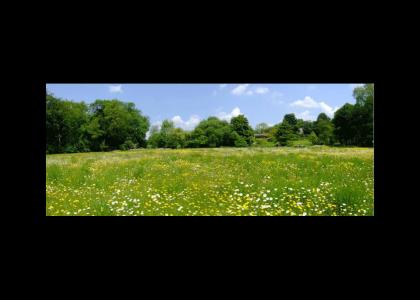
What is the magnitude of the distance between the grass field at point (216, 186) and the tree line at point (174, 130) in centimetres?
54

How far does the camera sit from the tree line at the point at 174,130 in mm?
5926

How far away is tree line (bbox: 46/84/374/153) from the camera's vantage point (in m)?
5.93

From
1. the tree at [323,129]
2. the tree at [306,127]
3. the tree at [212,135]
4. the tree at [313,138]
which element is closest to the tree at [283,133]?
the tree at [306,127]

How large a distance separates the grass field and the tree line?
0.54m

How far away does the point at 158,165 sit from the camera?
5.22 metres

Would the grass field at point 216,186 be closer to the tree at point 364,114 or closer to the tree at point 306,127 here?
the tree at point 306,127

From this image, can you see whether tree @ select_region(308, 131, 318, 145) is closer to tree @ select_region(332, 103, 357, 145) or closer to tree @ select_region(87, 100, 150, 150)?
tree @ select_region(332, 103, 357, 145)

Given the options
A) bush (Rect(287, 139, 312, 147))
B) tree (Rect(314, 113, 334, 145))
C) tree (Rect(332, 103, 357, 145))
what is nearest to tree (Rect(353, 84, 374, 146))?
tree (Rect(332, 103, 357, 145))

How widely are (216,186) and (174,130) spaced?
9.42 ft
